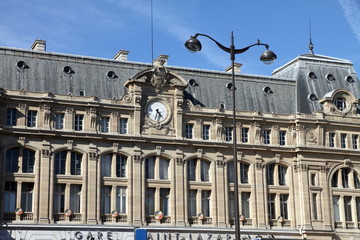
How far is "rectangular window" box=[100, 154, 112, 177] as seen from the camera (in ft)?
218

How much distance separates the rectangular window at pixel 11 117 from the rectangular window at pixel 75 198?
298 inches

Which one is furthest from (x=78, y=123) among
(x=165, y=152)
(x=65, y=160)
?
(x=165, y=152)

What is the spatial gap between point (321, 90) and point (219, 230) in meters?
20.1

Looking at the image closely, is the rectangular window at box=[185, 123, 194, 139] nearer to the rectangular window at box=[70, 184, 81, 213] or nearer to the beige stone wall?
the beige stone wall

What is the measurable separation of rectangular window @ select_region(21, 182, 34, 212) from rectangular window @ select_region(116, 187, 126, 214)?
7.73 metres

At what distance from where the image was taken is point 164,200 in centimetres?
6806

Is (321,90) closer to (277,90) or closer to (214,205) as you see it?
(277,90)

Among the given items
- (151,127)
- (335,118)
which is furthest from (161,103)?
(335,118)

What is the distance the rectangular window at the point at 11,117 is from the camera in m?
64.0

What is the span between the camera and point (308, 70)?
79.8 m

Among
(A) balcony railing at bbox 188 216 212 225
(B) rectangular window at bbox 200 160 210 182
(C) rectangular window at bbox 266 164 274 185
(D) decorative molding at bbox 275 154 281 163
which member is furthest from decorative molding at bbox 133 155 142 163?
(D) decorative molding at bbox 275 154 281 163

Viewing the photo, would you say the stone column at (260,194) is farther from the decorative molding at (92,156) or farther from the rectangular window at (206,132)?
the decorative molding at (92,156)

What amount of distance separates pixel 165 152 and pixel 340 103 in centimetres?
2018

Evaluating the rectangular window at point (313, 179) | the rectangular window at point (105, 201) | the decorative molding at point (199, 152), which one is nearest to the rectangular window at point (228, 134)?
the decorative molding at point (199, 152)
